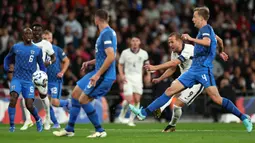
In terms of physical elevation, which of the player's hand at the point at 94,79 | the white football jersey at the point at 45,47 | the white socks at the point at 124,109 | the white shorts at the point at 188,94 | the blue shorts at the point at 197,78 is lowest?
the white socks at the point at 124,109

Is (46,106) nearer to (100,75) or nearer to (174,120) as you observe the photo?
(174,120)

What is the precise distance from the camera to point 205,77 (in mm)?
15414

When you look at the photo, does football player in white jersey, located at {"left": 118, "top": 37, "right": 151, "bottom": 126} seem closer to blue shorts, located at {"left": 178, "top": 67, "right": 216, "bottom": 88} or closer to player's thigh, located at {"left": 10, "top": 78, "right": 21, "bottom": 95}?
player's thigh, located at {"left": 10, "top": 78, "right": 21, "bottom": 95}

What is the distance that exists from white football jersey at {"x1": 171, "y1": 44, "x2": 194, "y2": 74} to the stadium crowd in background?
7840 mm

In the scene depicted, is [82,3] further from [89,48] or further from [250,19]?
[250,19]

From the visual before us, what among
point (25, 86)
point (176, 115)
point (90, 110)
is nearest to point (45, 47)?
point (25, 86)

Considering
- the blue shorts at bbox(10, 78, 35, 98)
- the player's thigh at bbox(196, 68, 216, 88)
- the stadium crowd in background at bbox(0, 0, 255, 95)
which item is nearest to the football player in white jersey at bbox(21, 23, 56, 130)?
the blue shorts at bbox(10, 78, 35, 98)

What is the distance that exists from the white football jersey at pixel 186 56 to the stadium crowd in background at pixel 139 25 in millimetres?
7840

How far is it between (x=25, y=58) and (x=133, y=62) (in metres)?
5.59

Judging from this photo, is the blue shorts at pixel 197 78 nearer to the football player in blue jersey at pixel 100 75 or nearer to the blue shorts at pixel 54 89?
the football player in blue jersey at pixel 100 75

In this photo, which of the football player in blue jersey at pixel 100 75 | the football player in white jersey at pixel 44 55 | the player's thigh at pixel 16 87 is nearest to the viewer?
the football player in blue jersey at pixel 100 75

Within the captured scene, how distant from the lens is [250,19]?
30281 millimetres

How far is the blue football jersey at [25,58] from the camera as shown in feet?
55.1

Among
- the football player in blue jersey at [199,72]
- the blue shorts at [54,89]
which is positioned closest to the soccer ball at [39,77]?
the blue shorts at [54,89]
